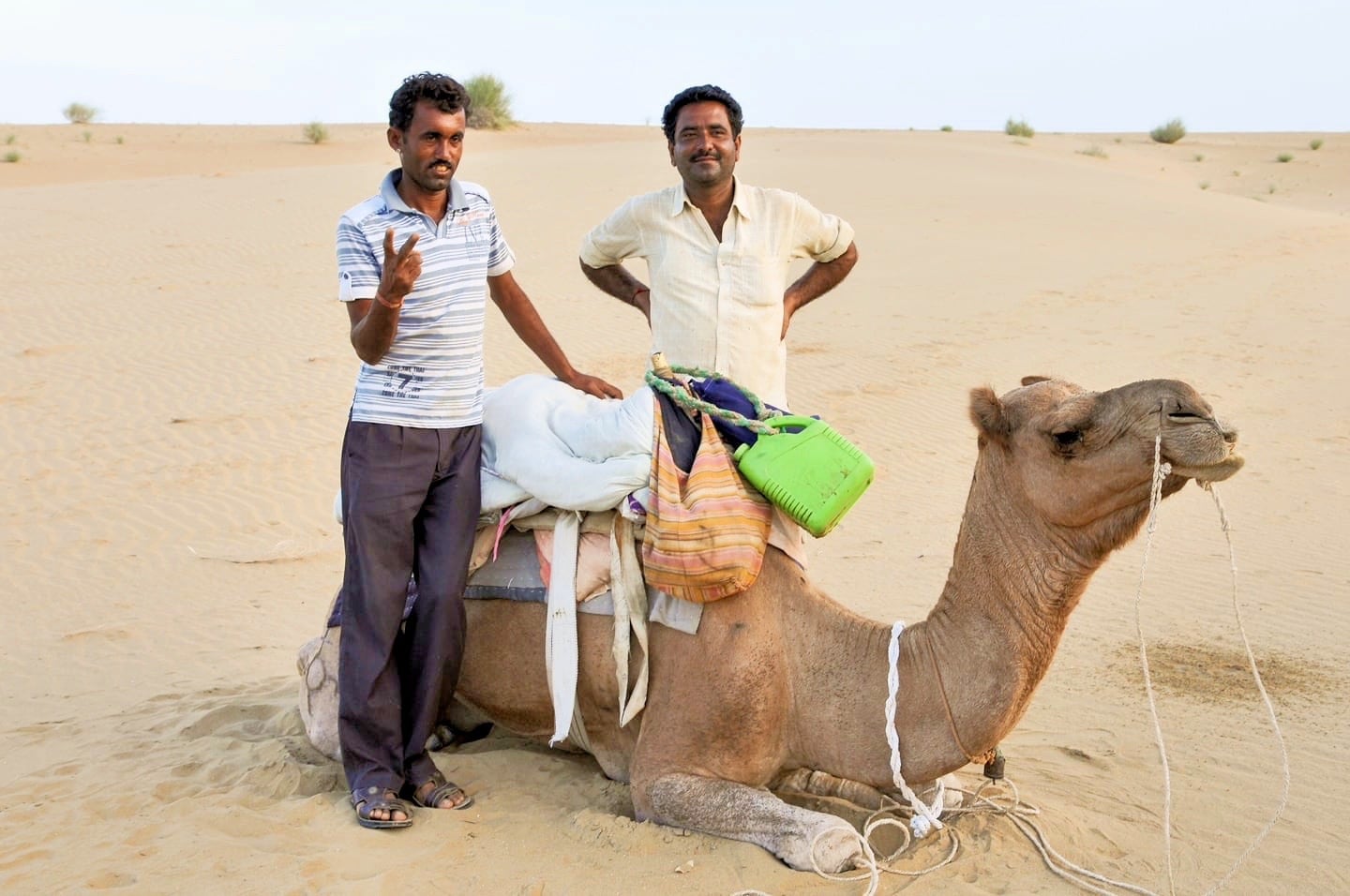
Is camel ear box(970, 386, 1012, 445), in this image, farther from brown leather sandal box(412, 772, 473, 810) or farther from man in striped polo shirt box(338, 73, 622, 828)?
brown leather sandal box(412, 772, 473, 810)

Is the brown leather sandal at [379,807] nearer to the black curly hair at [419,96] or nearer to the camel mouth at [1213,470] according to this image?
the black curly hair at [419,96]

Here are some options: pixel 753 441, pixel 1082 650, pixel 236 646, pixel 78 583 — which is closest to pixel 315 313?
pixel 78 583

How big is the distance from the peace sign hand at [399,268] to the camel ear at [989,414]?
1.77 m

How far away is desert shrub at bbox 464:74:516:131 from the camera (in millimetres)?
47281

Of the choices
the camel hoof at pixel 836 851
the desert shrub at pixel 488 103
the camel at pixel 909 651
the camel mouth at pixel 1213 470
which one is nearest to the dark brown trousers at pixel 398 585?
the camel at pixel 909 651

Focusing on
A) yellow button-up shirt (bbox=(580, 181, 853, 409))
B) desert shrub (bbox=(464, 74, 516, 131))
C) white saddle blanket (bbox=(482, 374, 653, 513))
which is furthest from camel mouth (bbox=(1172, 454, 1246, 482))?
desert shrub (bbox=(464, 74, 516, 131))

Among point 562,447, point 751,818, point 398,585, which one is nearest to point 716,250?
point 562,447

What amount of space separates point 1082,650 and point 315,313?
1333 cm

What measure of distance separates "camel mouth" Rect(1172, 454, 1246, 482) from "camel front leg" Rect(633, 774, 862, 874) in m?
1.53

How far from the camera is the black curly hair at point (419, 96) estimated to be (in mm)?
4523

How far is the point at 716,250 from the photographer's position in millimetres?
5195

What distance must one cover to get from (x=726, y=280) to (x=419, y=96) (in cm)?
137

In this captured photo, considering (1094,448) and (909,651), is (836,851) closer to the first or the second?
(909,651)

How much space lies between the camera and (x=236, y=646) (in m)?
7.20
